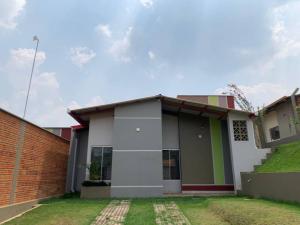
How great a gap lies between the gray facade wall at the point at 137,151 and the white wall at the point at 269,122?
38.3 ft

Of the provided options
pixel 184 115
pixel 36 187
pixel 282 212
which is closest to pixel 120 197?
pixel 36 187

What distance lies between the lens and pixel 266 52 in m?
13.9

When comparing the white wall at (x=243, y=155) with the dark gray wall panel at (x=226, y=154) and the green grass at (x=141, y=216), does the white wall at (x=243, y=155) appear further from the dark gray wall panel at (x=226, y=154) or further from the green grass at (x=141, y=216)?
the green grass at (x=141, y=216)

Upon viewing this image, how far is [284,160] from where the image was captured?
37.5 ft

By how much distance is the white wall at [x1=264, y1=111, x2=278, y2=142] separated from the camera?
20125 mm

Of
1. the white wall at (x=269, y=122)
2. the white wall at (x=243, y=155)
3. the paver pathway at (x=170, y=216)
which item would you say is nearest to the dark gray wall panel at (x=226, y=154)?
the white wall at (x=243, y=155)

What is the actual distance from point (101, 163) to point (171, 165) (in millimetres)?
4253

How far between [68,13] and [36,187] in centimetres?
825

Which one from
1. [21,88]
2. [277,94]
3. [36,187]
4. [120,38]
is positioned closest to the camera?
[36,187]

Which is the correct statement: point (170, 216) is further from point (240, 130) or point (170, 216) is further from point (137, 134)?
point (240, 130)

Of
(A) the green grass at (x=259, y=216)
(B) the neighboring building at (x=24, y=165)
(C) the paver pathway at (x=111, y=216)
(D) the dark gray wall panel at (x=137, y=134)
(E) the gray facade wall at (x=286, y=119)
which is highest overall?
(E) the gray facade wall at (x=286, y=119)

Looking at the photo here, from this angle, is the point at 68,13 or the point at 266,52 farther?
the point at 266,52

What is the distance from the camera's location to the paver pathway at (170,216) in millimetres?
6657

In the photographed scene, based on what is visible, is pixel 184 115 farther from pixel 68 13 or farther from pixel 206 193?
pixel 68 13
